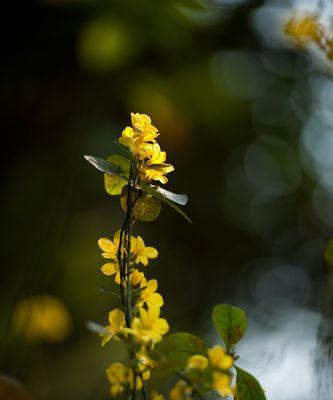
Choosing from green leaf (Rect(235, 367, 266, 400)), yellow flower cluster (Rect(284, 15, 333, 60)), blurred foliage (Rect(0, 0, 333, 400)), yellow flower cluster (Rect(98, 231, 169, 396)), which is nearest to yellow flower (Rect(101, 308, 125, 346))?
yellow flower cluster (Rect(98, 231, 169, 396))

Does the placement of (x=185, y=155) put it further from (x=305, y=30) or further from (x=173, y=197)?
(x=173, y=197)

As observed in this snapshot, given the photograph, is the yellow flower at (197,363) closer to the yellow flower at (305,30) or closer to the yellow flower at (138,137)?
the yellow flower at (138,137)

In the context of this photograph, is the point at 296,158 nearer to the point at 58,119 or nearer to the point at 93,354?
the point at 58,119

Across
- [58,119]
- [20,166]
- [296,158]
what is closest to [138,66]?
[58,119]

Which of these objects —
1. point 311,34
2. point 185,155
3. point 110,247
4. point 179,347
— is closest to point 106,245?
point 110,247

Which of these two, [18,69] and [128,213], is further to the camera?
[18,69]

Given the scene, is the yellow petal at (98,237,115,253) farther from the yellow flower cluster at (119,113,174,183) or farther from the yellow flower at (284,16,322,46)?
the yellow flower at (284,16,322,46)
